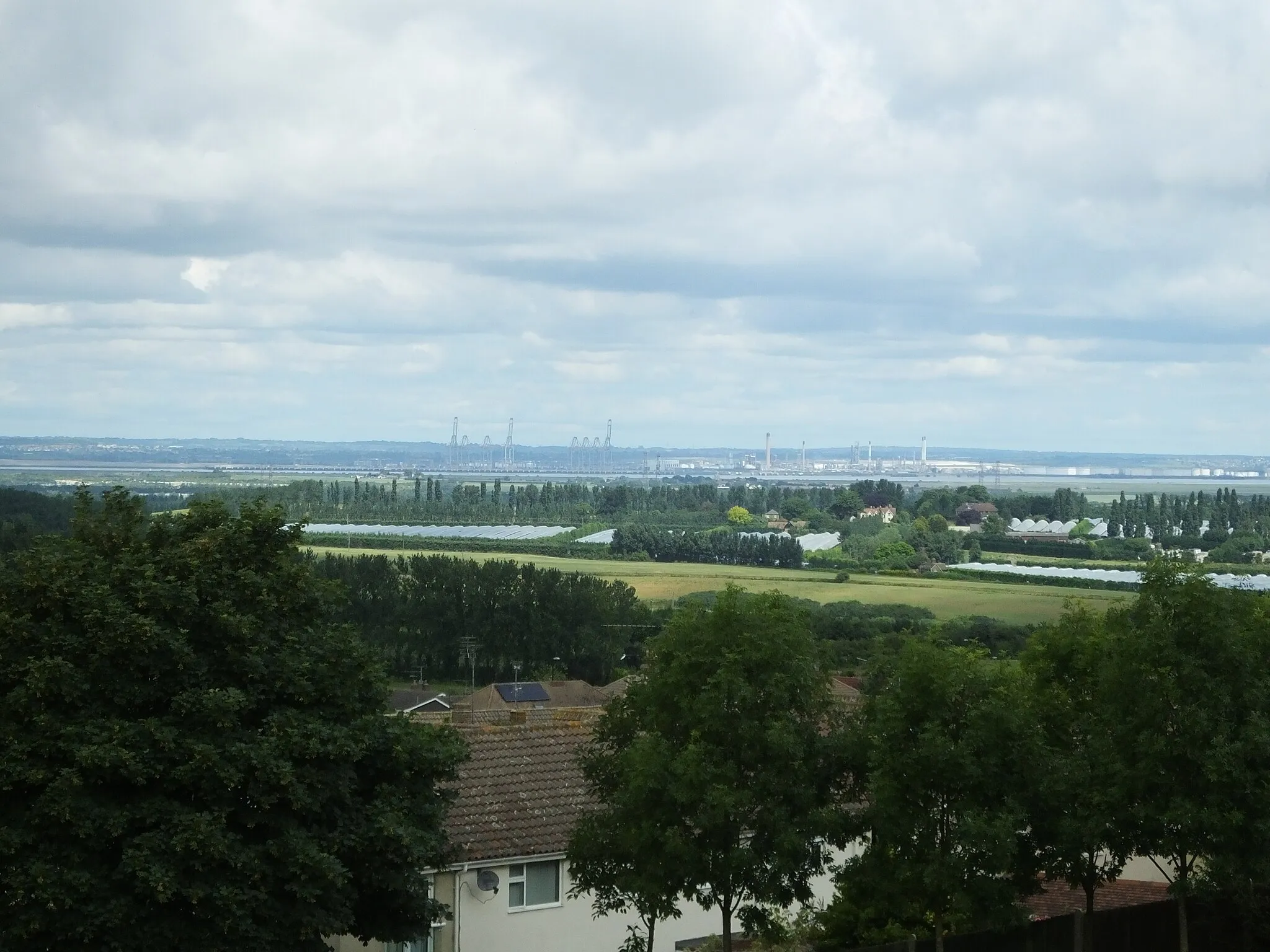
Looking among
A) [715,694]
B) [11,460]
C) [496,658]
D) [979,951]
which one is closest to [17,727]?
[715,694]

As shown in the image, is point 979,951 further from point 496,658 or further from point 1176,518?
point 1176,518

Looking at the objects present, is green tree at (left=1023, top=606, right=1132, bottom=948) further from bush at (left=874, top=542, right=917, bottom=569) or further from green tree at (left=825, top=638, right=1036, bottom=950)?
bush at (left=874, top=542, right=917, bottom=569)

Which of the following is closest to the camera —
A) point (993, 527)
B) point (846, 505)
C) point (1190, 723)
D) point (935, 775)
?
point (1190, 723)

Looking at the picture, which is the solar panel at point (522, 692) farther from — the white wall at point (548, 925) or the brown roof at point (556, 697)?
the white wall at point (548, 925)

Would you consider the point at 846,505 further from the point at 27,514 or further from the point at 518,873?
the point at 518,873

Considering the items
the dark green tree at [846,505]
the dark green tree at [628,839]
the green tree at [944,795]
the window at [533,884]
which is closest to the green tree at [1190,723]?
the green tree at [944,795]

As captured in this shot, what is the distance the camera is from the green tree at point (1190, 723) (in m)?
18.5

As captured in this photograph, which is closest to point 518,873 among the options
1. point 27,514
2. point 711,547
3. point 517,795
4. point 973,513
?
point 517,795

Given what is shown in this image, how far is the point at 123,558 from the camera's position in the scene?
18.1 meters

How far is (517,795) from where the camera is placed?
944 inches

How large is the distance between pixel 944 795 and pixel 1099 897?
9.44 m

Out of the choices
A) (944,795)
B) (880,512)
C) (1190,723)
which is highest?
(1190,723)

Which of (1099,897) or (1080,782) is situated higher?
(1080,782)

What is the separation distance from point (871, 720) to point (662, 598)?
75189 mm
